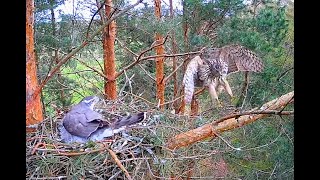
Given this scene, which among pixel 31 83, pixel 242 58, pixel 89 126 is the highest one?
pixel 242 58

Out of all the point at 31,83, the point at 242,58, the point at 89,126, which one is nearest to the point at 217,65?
the point at 242,58

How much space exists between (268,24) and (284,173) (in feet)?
3.82

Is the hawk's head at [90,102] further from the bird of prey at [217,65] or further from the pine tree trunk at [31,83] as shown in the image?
the bird of prey at [217,65]

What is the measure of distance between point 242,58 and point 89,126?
1326 millimetres

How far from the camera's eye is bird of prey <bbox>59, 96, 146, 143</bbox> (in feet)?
6.22

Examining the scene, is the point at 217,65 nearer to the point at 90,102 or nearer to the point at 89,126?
the point at 90,102

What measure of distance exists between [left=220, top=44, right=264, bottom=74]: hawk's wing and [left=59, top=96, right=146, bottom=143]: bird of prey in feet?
3.73

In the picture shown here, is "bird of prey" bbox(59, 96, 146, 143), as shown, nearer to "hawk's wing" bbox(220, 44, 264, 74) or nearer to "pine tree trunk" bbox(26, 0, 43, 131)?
"pine tree trunk" bbox(26, 0, 43, 131)

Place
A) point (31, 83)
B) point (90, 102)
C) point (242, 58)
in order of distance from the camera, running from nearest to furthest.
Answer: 1. point (31, 83)
2. point (90, 102)
3. point (242, 58)

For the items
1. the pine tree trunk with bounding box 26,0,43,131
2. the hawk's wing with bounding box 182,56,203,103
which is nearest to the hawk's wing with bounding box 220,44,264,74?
the hawk's wing with bounding box 182,56,203,103

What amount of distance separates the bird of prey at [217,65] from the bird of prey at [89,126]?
0.93 meters

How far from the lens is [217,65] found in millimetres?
2883
